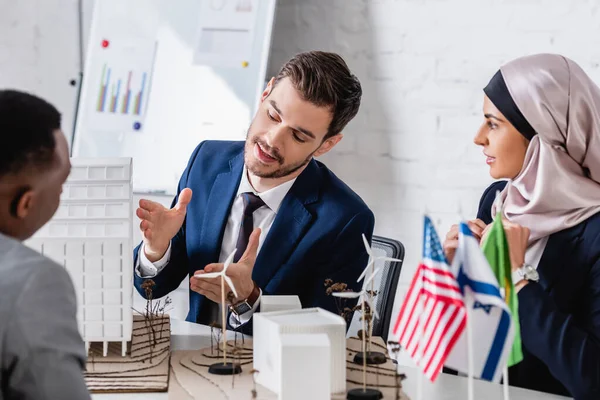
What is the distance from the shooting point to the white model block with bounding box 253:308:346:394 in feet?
5.06

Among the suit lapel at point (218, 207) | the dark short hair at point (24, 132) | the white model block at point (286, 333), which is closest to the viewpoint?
the dark short hair at point (24, 132)

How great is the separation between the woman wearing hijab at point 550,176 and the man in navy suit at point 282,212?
40 cm

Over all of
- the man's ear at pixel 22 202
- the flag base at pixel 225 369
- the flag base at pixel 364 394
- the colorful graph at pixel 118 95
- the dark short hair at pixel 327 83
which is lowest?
the flag base at pixel 225 369

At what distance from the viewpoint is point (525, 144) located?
1.99 metres

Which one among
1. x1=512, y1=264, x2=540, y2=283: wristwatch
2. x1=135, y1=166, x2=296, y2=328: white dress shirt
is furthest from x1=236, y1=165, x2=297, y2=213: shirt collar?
x1=512, y1=264, x2=540, y2=283: wristwatch

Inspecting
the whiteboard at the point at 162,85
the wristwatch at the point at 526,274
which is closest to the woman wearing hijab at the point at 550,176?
the wristwatch at the point at 526,274

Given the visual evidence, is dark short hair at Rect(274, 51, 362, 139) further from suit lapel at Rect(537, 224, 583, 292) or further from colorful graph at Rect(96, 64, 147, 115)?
colorful graph at Rect(96, 64, 147, 115)

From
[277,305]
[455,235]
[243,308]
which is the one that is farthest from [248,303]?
[455,235]

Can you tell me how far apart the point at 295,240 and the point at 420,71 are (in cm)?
109

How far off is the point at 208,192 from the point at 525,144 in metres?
0.88

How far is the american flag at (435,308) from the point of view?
138 centimetres

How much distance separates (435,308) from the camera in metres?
1.39

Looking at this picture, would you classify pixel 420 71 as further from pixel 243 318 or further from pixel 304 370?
pixel 304 370

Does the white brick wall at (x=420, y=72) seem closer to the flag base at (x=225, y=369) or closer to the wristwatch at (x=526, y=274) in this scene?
the wristwatch at (x=526, y=274)
